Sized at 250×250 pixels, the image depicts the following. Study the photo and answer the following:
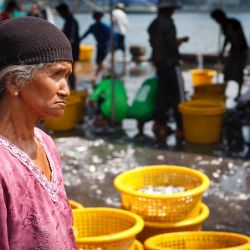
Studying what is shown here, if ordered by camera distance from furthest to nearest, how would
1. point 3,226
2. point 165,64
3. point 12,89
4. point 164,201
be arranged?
point 165,64 → point 164,201 → point 12,89 → point 3,226

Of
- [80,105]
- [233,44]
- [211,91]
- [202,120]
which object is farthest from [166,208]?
[233,44]

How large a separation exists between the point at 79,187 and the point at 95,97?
2.69 meters

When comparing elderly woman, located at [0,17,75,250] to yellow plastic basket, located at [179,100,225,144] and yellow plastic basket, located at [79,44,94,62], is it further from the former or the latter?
yellow plastic basket, located at [79,44,94,62]

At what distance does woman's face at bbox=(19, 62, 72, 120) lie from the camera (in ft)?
5.92

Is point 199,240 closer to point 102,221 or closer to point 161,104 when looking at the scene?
point 102,221

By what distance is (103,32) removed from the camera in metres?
12.5

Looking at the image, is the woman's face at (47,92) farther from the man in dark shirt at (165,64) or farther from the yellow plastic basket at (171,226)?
the man in dark shirt at (165,64)

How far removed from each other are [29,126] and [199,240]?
2266 millimetres

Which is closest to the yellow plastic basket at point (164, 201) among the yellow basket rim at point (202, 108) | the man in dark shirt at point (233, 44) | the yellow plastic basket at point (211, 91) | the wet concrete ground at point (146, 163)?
Result: the wet concrete ground at point (146, 163)

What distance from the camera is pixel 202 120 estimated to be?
7.71 meters

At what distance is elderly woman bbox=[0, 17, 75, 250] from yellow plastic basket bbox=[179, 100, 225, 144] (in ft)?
19.2

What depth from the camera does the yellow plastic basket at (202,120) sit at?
7.63m

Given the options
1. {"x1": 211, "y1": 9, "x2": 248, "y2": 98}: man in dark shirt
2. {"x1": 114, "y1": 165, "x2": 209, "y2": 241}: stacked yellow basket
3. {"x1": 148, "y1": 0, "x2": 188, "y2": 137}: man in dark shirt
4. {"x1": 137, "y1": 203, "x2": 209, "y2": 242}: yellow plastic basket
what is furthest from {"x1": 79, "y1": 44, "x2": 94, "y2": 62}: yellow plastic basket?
{"x1": 137, "y1": 203, "x2": 209, "y2": 242}: yellow plastic basket

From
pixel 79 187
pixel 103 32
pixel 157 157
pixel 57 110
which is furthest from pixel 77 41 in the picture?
pixel 57 110
